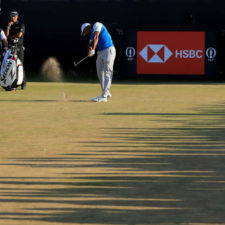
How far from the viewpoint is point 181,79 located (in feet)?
73.4

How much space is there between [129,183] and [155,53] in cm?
1531

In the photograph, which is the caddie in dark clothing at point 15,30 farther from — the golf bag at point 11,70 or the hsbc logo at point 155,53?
the hsbc logo at point 155,53

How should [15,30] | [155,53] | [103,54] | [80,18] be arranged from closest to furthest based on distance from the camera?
[103,54]
[15,30]
[155,53]
[80,18]

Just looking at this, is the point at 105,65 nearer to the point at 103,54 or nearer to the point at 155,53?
the point at 103,54

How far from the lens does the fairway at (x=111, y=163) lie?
20.1ft

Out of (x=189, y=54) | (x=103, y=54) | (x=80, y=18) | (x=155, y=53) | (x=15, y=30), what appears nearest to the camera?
(x=103, y=54)

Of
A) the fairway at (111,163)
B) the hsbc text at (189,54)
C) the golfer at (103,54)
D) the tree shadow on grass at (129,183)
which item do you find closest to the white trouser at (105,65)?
the golfer at (103,54)

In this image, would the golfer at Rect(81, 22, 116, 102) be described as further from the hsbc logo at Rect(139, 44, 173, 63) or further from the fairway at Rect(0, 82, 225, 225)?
the hsbc logo at Rect(139, 44, 173, 63)

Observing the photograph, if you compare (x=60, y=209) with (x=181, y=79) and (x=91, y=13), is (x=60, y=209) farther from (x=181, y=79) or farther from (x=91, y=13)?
(x=91, y=13)

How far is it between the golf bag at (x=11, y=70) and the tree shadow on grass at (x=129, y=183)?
757 cm

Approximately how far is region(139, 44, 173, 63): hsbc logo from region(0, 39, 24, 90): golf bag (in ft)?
16.4

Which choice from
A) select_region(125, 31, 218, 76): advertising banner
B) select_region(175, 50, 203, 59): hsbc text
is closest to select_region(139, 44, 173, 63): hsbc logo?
select_region(125, 31, 218, 76): advertising banner

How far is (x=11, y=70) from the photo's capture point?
17906 millimetres

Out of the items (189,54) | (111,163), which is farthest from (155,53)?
(111,163)
